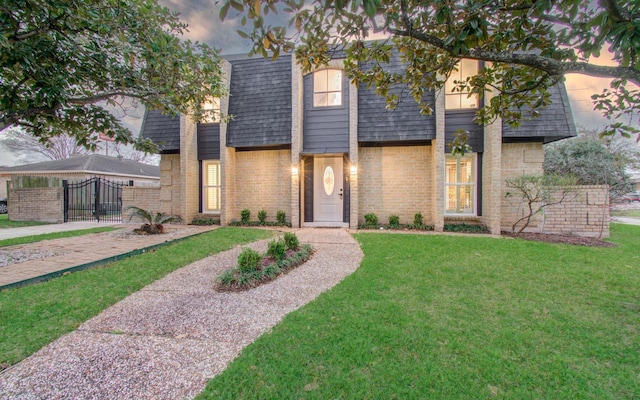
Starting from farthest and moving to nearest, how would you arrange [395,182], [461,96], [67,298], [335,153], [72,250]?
[395,182] → [335,153] → [461,96] → [72,250] → [67,298]

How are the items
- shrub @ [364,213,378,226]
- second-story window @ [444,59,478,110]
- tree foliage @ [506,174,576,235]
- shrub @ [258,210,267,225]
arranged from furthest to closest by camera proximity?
1. shrub @ [258,210,267,225]
2. shrub @ [364,213,378,226]
3. second-story window @ [444,59,478,110]
4. tree foliage @ [506,174,576,235]

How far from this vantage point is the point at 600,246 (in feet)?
21.9

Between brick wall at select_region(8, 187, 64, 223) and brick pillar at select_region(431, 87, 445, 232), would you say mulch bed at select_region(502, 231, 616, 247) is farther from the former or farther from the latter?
brick wall at select_region(8, 187, 64, 223)

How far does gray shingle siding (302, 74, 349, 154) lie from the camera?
948cm

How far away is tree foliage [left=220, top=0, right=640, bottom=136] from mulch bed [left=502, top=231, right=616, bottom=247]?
4.60 meters

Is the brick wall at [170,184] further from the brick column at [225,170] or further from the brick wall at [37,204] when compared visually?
the brick wall at [37,204]

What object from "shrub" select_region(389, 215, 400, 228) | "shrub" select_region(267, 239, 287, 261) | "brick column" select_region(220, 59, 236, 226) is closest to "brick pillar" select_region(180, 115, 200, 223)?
"brick column" select_region(220, 59, 236, 226)

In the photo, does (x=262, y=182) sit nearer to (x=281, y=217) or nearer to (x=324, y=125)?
(x=281, y=217)

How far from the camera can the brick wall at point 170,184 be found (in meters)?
10.8

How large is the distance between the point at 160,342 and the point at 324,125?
8339mm

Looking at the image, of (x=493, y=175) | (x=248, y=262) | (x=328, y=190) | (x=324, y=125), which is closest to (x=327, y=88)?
(x=324, y=125)

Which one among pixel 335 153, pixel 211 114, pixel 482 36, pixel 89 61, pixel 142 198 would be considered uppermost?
pixel 211 114

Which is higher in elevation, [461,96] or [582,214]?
[461,96]

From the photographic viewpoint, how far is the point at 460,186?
9.43 m
